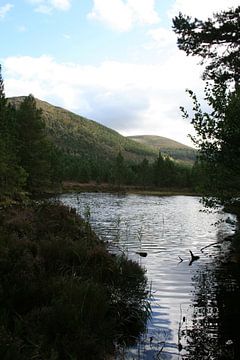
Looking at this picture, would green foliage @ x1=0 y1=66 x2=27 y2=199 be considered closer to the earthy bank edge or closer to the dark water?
the dark water

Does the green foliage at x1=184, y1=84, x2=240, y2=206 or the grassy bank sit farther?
the grassy bank

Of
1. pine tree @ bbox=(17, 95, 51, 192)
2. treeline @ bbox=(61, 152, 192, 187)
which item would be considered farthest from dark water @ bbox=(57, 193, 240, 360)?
treeline @ bbox=(61, 152, 192, 187)

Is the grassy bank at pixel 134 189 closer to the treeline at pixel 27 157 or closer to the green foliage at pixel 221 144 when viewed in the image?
the treeline at pixel 27 157

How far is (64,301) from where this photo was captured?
7754mm

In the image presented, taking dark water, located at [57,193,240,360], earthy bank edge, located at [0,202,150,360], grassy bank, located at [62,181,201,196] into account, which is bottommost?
dark water, located at [57,193,240,360]

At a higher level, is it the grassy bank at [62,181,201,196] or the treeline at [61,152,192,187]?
the treeline at [61,152,192,187]

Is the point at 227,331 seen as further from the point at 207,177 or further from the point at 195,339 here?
the point at 207,177

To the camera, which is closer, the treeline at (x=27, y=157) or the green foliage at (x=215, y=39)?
the green foliage at (x=215, y=39)

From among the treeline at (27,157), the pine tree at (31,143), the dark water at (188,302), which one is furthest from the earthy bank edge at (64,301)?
the pine tree at (31,143)

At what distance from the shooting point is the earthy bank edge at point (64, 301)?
6.53 metres

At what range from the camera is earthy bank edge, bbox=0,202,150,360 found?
6.53 metres

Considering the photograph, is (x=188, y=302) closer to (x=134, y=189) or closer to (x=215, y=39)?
(x=215, y=39)

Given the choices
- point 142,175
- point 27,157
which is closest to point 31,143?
point 27,157

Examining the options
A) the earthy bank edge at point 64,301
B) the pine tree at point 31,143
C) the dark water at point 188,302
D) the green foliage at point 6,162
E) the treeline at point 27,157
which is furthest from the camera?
the pine tree at point 31,143
